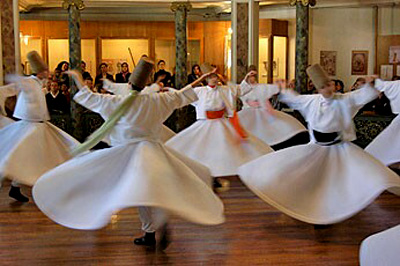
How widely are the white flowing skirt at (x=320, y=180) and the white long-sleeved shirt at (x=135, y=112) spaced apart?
1056 mm

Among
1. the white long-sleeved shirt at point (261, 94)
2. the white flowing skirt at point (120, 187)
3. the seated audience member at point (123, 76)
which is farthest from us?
the seated audience member at point (123, 76)

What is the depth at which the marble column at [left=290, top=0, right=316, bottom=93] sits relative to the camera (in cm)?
1091

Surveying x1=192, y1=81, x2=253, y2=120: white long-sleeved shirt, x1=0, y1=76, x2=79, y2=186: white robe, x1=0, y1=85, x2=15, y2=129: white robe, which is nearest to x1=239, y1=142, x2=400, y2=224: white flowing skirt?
x1=192, y1=81, x2=253, y2=120: white long-sleeved shirt

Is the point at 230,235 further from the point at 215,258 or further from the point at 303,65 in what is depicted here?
the point at 303,65

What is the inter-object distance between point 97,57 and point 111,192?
9.91 meters

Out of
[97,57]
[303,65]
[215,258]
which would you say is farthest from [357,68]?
[215,258]

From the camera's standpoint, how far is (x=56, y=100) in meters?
10.6

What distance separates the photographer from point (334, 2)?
1231 centimetres

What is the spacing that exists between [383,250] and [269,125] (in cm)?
521

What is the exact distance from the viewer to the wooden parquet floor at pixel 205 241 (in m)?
4.50

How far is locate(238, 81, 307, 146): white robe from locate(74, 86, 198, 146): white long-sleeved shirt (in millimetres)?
3350

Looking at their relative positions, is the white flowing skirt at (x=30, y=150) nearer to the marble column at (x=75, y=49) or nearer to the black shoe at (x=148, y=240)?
the black shoe at (x=148, y=240)

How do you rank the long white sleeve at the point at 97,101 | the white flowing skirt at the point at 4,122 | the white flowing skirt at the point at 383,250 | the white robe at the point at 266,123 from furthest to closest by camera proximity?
the white robe at the point at 266,123, the white flowing skirt at the point at 4,122, the long white sleeve at the point at 97,101, the white flowing skirt at the point at 383,250

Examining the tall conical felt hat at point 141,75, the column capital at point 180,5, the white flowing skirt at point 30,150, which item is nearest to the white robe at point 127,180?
the tall conical felt hat at point 141,75
